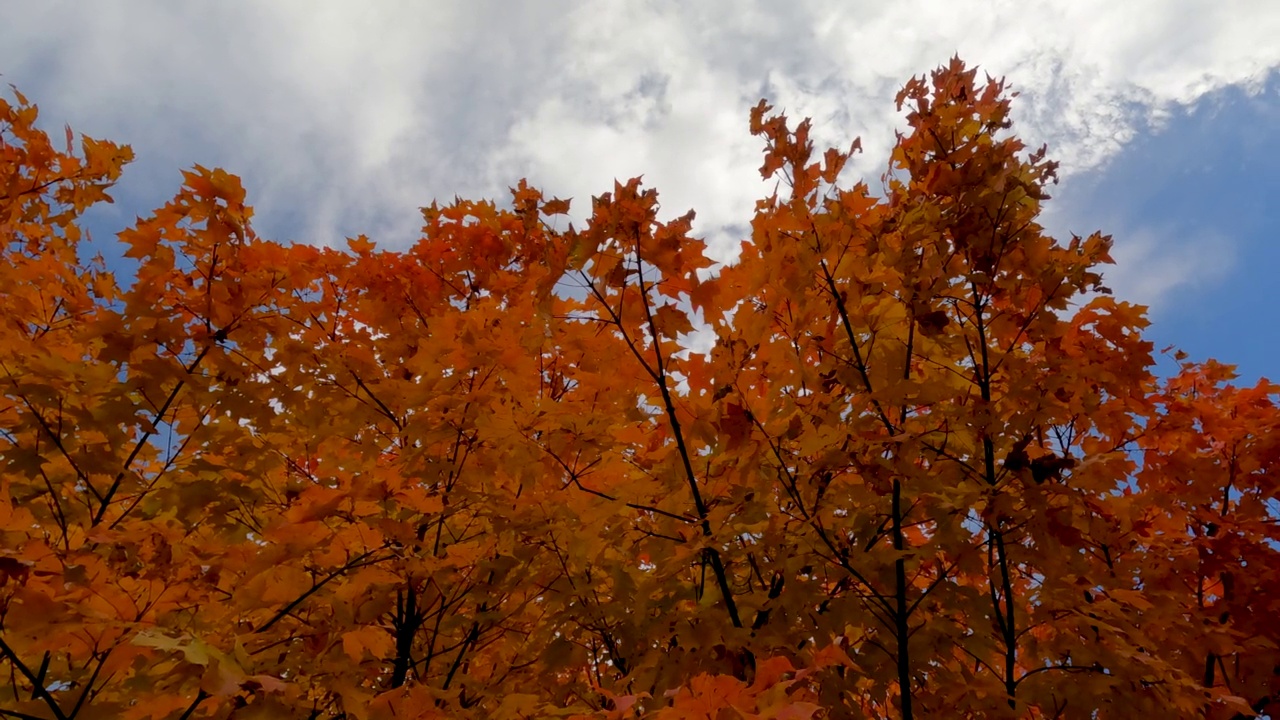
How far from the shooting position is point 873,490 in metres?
2.69

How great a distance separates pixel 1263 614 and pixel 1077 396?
2301mm

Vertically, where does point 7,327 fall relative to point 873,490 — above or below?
above

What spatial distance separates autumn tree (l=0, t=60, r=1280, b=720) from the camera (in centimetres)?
258

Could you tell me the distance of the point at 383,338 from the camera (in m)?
4.21

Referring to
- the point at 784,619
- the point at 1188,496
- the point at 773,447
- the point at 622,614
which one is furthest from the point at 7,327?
the point at 1188,496

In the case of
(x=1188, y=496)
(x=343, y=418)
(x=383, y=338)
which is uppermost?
(x=383, y=338)

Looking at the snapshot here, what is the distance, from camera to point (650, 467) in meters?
3.26

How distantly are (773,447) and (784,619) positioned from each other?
73cm

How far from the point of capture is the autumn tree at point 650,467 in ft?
8.46

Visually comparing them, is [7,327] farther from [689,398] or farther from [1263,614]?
[1263,614]

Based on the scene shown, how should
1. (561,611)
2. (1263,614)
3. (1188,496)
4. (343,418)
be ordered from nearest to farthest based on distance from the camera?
(561,611)
(343,418)
(1263,614)
(1188,496)

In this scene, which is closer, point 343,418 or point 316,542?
point 316,542

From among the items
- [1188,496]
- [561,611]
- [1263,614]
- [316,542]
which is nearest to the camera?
[316,542]

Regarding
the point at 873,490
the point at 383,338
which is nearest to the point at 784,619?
the point at 873,490
